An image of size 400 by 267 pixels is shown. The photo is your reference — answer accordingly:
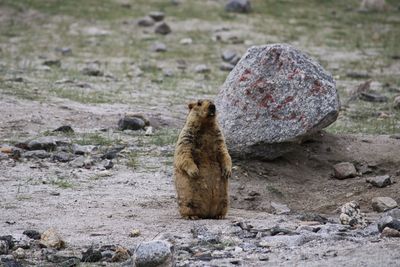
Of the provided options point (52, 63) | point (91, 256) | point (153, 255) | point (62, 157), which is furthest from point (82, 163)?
point (52, 63)

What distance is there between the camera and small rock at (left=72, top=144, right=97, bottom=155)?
33.4 feet

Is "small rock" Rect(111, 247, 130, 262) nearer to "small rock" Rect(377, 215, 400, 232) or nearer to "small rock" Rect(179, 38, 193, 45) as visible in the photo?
"small rock" Rect(377, 215, 400, 232)

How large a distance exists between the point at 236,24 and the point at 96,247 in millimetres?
13681

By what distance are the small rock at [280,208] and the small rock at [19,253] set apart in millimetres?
2614

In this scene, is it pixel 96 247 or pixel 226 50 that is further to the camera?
pixel 226 50

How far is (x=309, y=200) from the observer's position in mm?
9172

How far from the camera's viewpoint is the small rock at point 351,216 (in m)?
7.39

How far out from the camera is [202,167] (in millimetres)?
7895

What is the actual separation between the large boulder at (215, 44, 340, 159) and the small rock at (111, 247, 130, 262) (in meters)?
3.31

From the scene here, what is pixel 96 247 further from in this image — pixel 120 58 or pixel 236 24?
pixel 236 24

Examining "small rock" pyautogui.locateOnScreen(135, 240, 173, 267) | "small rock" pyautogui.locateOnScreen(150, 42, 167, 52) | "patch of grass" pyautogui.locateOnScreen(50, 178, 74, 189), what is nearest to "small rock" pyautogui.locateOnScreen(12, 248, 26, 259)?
"small rock" pyautogui.locateOnScreen(135, 240, 173, 267)

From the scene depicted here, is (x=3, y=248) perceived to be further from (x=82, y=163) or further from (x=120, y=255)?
(x=82, y=163)

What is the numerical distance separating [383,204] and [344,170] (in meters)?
1.40

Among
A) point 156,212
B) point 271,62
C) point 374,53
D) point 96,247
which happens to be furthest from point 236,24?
point 96,247
